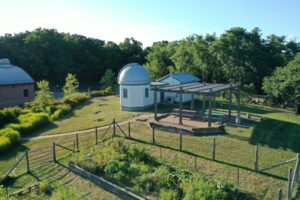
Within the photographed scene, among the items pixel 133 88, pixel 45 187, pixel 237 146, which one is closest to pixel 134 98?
pixel 133 88

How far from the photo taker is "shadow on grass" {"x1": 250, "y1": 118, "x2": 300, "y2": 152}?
17731 millimetres

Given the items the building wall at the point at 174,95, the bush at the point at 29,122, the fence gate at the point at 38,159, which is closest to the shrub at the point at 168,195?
the fence gate at the point at 38,159

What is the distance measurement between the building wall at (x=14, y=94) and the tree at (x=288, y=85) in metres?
31.1

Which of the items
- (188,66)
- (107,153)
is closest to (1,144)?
(107,153)

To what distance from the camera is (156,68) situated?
51000 millimetres

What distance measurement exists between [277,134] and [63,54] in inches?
1989

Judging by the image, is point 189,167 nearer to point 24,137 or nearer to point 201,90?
point 201,90

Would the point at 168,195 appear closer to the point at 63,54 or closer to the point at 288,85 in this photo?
the point at 288,85

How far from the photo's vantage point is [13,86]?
124 ft

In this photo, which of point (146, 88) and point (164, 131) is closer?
point (164, 131)

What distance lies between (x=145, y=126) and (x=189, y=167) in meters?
7.96

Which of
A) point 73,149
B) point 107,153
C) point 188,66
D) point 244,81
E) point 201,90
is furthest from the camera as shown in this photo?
point 188,66

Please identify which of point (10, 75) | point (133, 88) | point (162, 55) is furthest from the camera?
point (162, 55)

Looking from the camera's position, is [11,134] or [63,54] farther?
[63,54]
